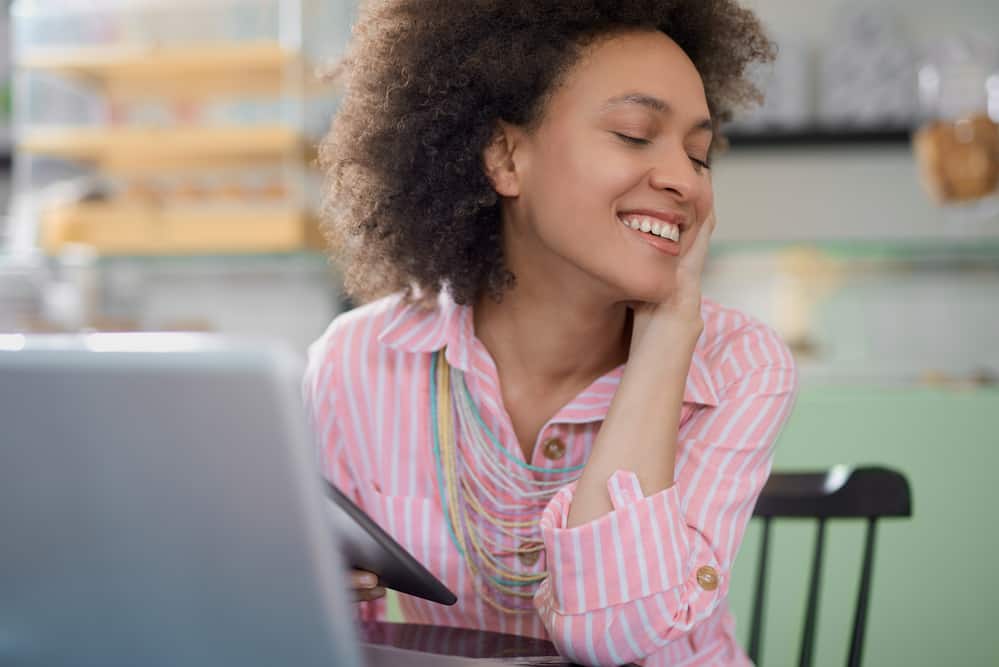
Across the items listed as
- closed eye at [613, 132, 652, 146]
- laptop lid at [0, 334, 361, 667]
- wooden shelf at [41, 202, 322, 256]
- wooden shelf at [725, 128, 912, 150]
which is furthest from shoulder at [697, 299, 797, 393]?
wooden shelf at [725, 128, 912, 150]

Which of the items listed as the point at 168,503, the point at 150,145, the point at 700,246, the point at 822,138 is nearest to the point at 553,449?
the point at 700,246

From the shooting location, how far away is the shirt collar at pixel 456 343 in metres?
1.00

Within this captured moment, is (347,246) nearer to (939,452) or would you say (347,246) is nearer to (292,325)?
(939,452)

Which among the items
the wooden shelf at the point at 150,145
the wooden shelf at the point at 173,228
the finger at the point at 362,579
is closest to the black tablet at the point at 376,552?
the finger at the point at 362,579

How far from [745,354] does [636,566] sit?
0.27 meters

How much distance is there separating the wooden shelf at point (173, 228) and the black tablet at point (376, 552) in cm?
185

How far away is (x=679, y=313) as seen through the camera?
0.97m

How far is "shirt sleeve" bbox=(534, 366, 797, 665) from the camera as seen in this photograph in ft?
2.68

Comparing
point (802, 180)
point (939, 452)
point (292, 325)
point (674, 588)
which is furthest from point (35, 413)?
point (802, 180)

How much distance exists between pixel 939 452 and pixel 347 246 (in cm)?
88

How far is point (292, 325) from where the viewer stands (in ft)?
7.66

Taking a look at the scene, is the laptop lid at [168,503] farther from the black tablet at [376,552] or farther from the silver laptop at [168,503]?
the black tablet at [376,552]

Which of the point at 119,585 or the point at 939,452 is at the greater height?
the point at 119,585

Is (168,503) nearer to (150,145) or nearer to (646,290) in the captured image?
(646,290)
